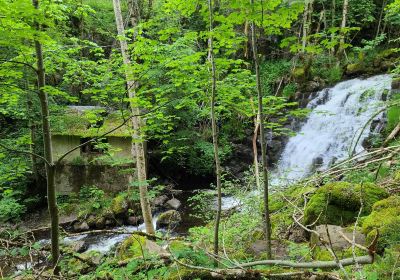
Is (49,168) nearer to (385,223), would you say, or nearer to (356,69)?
(385,223)

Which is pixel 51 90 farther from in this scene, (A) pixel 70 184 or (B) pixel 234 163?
(B) pixel 234 163

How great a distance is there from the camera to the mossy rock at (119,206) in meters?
11.8

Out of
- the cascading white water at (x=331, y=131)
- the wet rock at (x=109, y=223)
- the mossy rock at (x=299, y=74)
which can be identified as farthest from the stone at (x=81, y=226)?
the mossy rock at (x=299, y=74)

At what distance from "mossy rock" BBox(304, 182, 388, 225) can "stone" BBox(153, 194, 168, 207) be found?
28.5 ft

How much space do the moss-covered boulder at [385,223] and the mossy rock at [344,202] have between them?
583 mm

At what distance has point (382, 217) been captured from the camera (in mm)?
4105

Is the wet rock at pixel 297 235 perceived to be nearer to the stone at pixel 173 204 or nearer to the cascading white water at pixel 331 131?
the cascading white water at pixel 331 131

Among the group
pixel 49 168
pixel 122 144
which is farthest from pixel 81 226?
pixel 49 168

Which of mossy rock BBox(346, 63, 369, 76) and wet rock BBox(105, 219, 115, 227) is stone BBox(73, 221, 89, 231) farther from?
mossy rock BBox(346, 63, 369, 76)

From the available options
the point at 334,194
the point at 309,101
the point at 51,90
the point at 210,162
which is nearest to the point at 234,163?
the point at 210,162

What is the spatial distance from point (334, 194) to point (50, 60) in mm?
4876

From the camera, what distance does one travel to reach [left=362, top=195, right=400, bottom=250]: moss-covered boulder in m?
3.44

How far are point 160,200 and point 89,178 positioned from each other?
3507 millimetres

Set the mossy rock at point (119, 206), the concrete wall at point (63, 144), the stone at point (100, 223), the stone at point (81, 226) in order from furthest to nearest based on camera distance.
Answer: the concrete wall at point (63, 144)
the mossy rock at point (119, 206)
the stone at point (100, 223)
the stone at point (81, 226)
